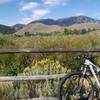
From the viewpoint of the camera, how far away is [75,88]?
24.6 ft

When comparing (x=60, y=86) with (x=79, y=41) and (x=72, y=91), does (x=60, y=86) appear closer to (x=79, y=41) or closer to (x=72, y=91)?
(x=72, y=91)

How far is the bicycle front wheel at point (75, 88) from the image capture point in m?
7.40

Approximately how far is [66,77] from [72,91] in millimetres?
389

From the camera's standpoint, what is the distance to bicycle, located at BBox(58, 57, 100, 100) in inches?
290

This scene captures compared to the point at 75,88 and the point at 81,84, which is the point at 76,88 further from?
the point at 81,84

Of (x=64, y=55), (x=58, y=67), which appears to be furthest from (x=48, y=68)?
(x=64, y=55)

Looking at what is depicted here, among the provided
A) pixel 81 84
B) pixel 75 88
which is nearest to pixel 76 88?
pixel 75 88

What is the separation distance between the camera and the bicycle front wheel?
291 inches

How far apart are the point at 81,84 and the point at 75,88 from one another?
0.16m

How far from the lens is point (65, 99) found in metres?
7.56

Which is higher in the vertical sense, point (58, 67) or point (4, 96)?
point (58, 67)

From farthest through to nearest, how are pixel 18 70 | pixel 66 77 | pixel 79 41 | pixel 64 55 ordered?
1. pixel 79 41
2. pixel 64 55
3. pixel 18 70
4. pixel 66 77

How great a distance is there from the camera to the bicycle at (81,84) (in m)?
7.37

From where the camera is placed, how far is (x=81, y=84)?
Answer: 7.40 m
